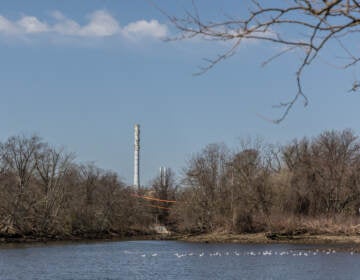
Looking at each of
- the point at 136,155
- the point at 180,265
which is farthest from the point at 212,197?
the point at 136,155

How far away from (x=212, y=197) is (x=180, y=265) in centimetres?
3316

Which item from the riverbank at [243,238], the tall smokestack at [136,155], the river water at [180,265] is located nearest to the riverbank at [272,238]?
the riverbank at [243,238]

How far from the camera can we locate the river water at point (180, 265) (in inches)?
1097

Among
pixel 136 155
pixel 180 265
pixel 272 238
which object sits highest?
pixel 136 155

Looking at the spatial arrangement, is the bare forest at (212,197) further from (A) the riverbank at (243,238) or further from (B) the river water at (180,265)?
(B) the river water at (180,265)

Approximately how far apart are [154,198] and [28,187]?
1369 inches

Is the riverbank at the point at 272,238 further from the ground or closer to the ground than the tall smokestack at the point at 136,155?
closer to the ground

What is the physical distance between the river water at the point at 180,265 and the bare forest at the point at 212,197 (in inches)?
693

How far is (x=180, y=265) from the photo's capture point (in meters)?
33.2

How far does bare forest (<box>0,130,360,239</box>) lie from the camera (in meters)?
60.0

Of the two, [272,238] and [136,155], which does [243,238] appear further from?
[136,155]

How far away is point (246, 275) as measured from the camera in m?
27.9

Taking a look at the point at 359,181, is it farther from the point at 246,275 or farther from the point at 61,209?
the point at 246,275

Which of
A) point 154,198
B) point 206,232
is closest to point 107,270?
point 206,232
